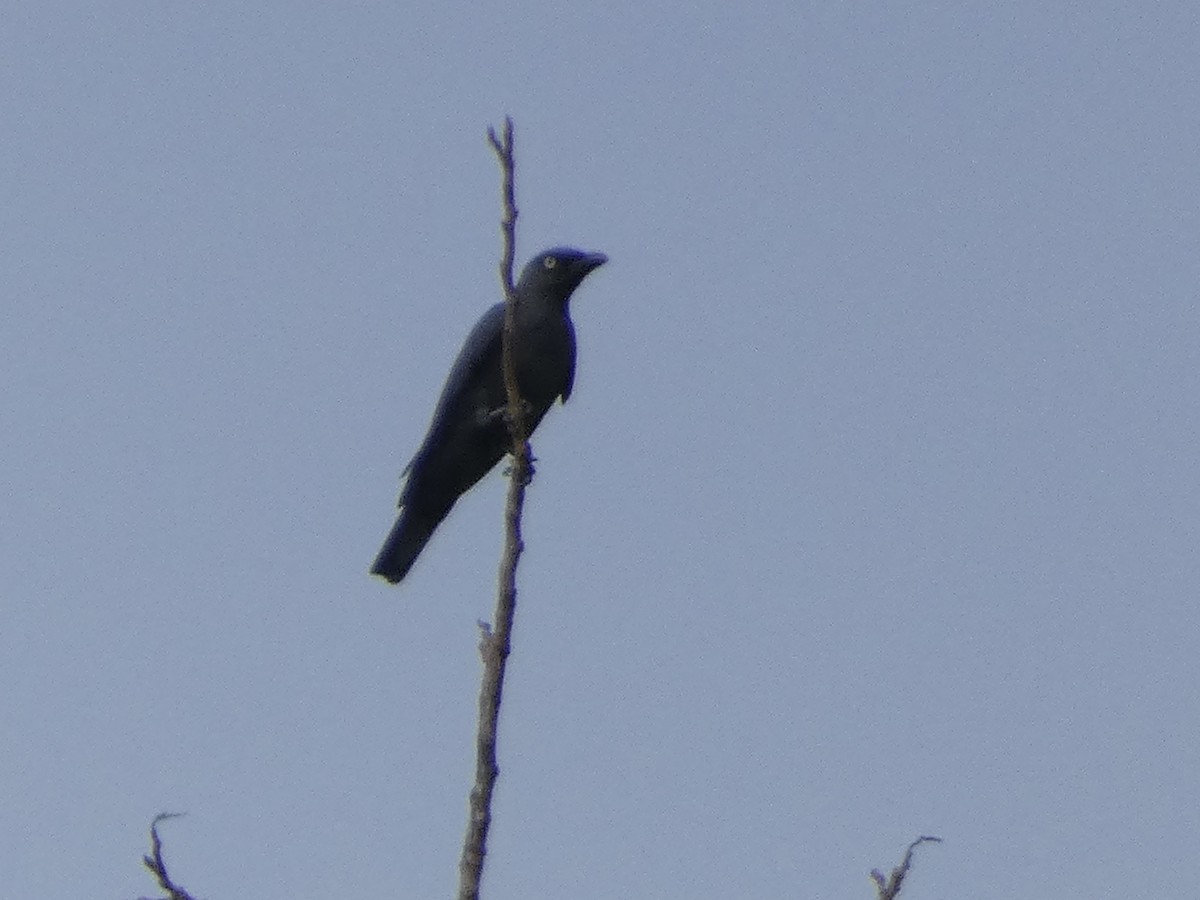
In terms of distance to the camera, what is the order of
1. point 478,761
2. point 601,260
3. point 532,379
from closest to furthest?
point 478,761, point 532,379, point 601,260

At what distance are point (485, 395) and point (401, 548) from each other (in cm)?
91

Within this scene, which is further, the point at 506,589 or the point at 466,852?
the point at 506,589

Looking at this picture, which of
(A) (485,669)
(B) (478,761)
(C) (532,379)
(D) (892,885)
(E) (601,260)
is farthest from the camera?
(E) (601,260)

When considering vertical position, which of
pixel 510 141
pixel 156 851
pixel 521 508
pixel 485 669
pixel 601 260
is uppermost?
pixel 601 260

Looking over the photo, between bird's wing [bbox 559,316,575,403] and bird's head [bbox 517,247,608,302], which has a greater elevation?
bird's head [bbox 517,247,608,302]

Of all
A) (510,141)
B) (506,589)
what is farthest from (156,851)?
(510,141)

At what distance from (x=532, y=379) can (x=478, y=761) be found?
569 cm

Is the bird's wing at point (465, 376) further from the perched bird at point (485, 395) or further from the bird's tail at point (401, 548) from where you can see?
the bird's tail at point (401, 548)

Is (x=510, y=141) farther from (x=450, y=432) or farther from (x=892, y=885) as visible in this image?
(x=450, y=432)

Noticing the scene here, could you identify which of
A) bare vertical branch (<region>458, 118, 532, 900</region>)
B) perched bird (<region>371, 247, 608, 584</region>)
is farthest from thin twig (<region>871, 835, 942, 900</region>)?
perched bird (<region>371, 247, 608, 584</region>)

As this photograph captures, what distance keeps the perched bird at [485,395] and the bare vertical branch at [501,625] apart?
4518 mm

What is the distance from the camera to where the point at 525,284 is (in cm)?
905

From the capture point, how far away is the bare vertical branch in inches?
110

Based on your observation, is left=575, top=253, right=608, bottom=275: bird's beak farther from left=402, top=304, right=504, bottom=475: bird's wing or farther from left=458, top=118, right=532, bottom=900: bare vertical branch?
left=458, top=118, right=532, bottom=900: bare vertical branch
